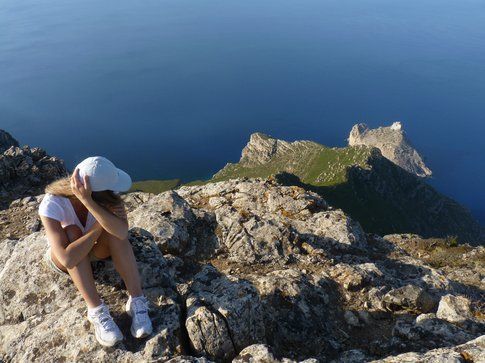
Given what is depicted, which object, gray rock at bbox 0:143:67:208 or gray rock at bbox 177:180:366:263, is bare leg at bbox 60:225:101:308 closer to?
gray rock at bbox 177:180:366:263

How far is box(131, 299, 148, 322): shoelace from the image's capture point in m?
7.18

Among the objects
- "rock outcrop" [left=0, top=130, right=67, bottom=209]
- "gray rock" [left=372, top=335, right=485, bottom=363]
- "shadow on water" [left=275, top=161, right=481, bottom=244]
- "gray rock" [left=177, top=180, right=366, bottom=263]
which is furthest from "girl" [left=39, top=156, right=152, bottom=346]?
"shadow on water" [left=275, top=161, right=481, bottom=244]

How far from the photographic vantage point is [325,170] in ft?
532

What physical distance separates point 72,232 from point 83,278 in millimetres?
926

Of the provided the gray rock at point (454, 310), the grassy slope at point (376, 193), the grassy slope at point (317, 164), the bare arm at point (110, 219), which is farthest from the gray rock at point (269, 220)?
the grassy slope at point (317, 164)

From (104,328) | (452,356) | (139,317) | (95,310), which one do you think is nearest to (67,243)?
(95,310)

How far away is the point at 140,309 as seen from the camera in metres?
7.36

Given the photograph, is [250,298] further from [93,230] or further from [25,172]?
[25,172]

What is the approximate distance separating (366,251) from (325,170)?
149715 millimetres

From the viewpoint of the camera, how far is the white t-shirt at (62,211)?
24.4ft

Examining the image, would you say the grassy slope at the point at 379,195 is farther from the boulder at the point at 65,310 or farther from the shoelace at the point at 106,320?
the shoelace at the point at 106,320

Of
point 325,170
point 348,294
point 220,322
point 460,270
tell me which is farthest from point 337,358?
point 325,170

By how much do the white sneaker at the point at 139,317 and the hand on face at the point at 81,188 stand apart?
87.5 inches

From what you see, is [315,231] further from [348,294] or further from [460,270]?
[460,270]
